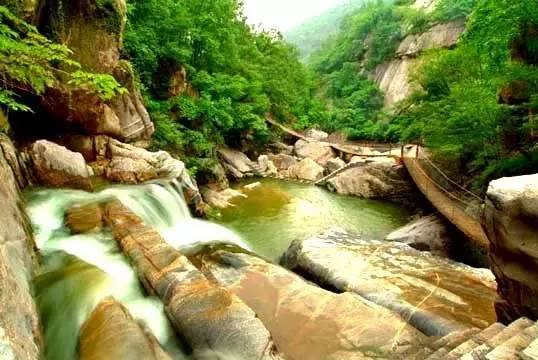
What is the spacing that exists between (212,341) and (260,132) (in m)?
19.8

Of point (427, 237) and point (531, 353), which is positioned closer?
point (531, 353)

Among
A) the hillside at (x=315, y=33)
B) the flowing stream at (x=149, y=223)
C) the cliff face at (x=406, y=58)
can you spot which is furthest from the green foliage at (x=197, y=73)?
the hillside at (x=315, y=33)

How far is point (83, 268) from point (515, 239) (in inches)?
240

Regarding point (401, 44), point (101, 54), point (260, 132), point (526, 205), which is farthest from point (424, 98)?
point (401, 44)

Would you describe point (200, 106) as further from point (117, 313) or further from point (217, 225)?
point (117, 313)

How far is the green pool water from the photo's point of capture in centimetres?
1167

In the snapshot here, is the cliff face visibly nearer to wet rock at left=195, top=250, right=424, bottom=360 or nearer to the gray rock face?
wet rock at left=195, top=250, right=424, bottom=360

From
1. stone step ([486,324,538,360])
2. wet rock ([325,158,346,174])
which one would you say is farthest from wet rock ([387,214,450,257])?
wet rock ([325,158,346,174])

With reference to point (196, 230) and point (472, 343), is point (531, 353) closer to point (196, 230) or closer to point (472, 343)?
point (472, 343)

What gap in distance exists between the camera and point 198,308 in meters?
4.97

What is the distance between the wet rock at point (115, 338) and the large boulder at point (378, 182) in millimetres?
15348

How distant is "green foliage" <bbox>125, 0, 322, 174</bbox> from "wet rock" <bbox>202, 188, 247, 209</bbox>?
4.58 ft

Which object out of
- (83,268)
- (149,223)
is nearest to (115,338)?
(83,268)

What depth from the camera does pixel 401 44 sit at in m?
43.6
